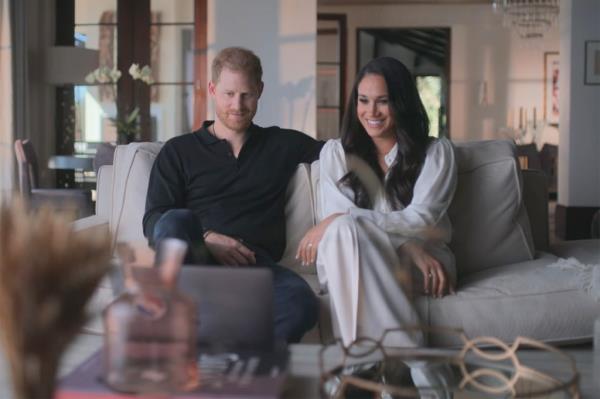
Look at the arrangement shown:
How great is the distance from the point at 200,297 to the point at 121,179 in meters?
1.71

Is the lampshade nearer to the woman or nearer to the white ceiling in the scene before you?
the woman

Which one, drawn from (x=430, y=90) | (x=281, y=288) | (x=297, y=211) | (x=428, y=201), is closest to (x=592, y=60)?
(x=297, y=211)

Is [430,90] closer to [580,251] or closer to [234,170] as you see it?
[580,251]

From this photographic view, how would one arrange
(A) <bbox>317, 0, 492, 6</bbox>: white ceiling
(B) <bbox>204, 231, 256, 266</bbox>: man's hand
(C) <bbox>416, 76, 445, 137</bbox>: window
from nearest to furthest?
1. (B) <bbox>204, 231, 256, 266</bbox>: man's hand
2. (A) <bbox>317, 0, 492, 6</bbox>: white ceiling
3. (C) <bbox>416, 76, 445, 137</bbox>: window

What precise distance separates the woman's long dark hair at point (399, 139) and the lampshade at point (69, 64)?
4546 millimetres

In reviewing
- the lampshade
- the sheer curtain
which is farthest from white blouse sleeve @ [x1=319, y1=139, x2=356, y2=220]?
the sheer curtain

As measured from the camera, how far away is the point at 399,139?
2.51 m

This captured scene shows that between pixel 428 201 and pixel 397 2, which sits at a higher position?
pixel 397 2

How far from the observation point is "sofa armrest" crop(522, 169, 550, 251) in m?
2.95

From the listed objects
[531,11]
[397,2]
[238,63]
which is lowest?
[238,63]

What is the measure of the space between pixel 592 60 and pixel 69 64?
15.0 feet

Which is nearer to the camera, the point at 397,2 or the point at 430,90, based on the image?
the point at 397,2

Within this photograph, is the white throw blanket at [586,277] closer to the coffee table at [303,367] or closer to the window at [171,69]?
the coffee table at [303,367]

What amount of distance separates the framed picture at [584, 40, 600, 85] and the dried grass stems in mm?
7036
